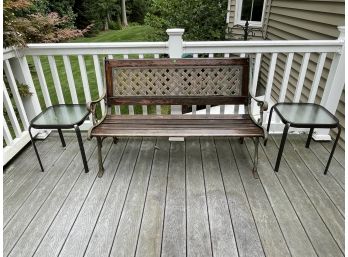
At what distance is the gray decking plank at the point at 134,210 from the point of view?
65.1 inches

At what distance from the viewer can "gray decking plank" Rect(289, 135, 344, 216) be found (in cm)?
202

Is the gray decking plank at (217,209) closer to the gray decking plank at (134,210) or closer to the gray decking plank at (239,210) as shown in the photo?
the gray decking plank at (239,210)

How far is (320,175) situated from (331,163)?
0.87ft

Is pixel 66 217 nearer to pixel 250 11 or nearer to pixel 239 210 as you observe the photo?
pixel 239 210

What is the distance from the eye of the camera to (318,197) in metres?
2.02

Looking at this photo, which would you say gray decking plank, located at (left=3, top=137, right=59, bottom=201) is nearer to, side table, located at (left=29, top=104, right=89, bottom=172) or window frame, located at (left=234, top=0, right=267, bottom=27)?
side table, located at (left=29, top=104, right=89, bottom=172)

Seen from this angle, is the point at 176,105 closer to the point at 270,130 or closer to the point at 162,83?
the point at 162,83

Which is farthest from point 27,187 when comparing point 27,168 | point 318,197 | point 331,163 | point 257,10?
point 257,10

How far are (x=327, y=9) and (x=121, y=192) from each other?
3.29m

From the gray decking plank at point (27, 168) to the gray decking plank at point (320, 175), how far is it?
7.93 ft

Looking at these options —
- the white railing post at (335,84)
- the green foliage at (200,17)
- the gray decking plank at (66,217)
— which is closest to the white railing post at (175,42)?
the gray decking plank at (66,217)

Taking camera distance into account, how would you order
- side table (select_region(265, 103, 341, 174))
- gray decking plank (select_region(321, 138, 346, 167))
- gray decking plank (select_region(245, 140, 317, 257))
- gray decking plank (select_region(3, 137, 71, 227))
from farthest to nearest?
gray decking plank (select_region(321, 138, 346, 167)) → side table (select_region(265, 103, 341, 174)) → gray decking plank (select_region(3, 137, 71, 227)) → gray decking plank (select_region(245, 140, 317, 257))

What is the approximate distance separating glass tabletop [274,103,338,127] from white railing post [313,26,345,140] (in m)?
0.32

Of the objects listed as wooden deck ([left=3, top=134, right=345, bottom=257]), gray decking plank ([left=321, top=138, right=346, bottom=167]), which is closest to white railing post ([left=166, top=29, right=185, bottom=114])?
wooden deck ([left=3, top=134, right=345, bottom=257])
